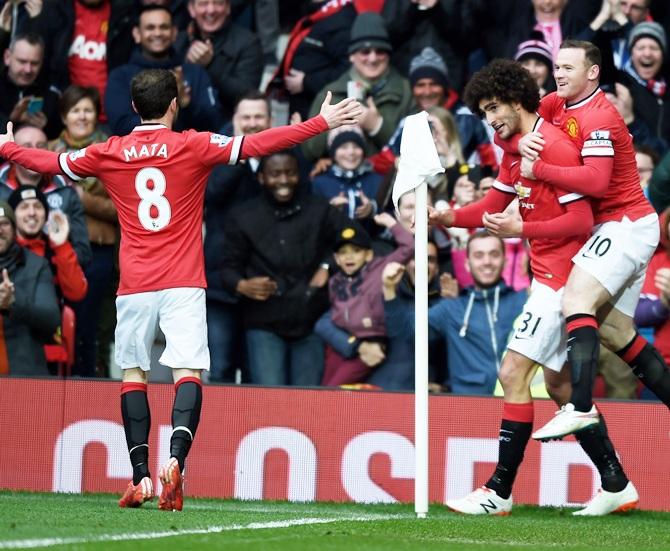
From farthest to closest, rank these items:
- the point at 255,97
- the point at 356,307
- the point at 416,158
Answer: the point at 255,97 < the point at 356,307 < the point at 416,158

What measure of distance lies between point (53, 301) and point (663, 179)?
4467 millimetres

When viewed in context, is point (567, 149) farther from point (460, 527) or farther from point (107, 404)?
point (107, 404)

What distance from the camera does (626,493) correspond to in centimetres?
764

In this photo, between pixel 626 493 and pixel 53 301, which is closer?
pixel 626 493

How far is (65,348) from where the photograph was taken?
10.4 metres

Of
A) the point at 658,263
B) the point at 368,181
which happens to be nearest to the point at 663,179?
the point at 658,263

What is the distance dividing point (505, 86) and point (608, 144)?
63 cm

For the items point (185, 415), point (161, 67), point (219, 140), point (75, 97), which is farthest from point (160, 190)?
point (161, 67)

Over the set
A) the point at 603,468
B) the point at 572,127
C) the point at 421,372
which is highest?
the point at 572,127

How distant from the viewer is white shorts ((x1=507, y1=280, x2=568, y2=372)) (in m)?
7.38

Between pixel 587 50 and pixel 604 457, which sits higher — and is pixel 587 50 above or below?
above

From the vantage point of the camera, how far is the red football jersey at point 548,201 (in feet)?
23.6

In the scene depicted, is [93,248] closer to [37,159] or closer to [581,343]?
[37,159]

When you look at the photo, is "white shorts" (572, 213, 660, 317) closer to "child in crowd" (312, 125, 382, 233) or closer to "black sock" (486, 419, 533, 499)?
"black sock" (486, 419, 533, 499)
